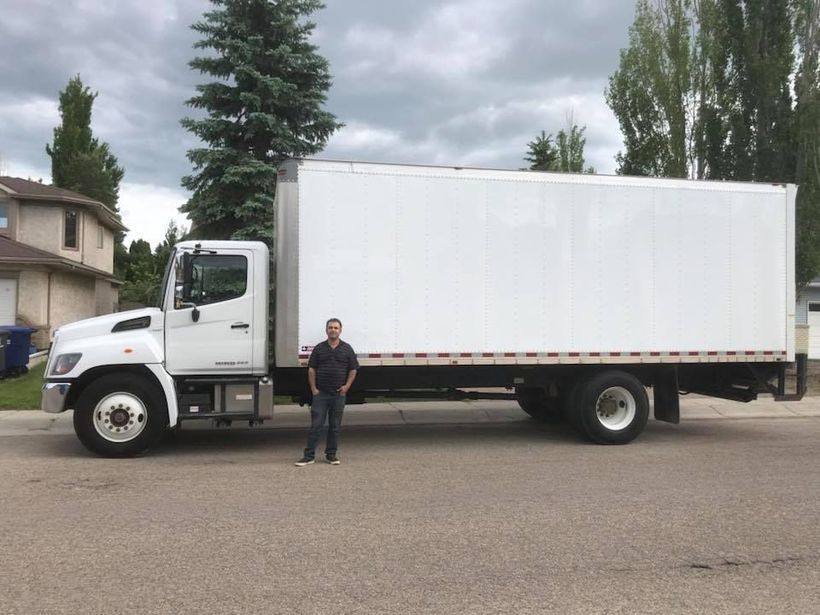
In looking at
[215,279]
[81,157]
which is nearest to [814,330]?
[215,279]

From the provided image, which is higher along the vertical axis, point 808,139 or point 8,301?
point 808,139

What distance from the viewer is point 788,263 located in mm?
9242

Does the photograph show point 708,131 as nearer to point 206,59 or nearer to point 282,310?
point 206,59

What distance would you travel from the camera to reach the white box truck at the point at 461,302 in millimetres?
8094

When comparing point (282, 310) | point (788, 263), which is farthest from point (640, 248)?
point (282, 310)

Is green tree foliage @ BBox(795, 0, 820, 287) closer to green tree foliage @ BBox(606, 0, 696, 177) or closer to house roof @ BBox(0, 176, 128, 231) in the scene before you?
green tree foliage @ BBox(606, 0, 696, 177)

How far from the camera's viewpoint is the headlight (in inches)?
308

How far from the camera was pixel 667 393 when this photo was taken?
31.0ft

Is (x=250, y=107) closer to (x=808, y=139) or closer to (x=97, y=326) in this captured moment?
(x=97, y=326)

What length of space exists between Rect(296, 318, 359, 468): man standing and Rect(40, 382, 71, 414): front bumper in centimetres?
285

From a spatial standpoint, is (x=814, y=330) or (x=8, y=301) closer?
(x=8, y=301)

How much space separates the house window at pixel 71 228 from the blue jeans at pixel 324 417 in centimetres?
1987

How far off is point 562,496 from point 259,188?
1097 cm

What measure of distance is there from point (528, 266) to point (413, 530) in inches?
173
